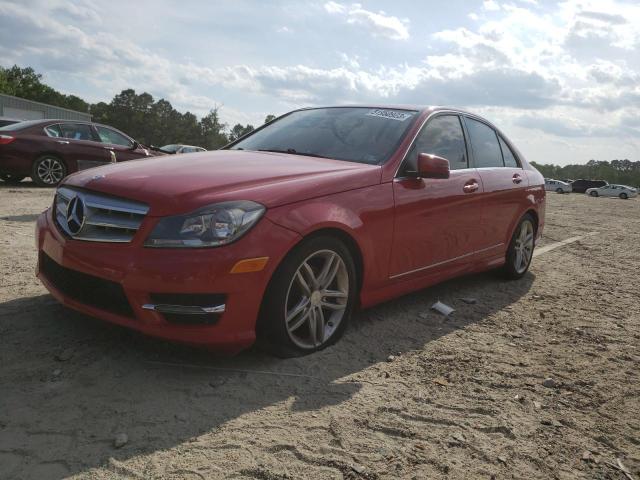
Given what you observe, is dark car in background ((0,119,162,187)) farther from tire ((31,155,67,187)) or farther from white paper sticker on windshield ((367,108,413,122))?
white paper sticker on windshield ((367,108,413,122))

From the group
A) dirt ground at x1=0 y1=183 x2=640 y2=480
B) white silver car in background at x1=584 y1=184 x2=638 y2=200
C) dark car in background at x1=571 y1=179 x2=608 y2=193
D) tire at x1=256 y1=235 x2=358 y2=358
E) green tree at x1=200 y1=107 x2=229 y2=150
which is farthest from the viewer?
green tree at x1=200 y1=107 x2=229 y2=150

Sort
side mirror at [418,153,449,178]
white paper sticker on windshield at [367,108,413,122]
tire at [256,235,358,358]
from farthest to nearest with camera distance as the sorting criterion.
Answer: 1. white paper sticker on windshield at [367,108,413,122]
2. side mirror at [418,153,449,178]
3. tire at [256,235,358,358]

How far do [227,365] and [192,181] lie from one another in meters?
1.02

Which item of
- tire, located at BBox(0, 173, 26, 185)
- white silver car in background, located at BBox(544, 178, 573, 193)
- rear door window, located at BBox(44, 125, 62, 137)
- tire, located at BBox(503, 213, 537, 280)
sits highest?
white silver car in background, located at BBox(544, 178, 573, 193)

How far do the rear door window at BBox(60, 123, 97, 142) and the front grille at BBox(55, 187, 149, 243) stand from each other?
9.10m

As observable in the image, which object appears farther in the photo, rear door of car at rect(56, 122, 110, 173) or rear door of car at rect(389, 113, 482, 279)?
rear door of car at rect(56, 122, 110, 173)

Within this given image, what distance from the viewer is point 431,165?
3.91 metres

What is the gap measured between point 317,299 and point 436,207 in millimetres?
1319

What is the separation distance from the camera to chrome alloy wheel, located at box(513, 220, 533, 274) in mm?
5793

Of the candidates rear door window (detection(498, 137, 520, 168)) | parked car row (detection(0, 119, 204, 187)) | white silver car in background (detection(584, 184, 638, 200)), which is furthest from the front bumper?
white silver car in background (detection(584, 184, 638, 200))

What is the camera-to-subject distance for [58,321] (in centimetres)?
364

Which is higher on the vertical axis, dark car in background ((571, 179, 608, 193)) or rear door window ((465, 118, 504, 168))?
dark car in background ((571, 179, 608, 193))

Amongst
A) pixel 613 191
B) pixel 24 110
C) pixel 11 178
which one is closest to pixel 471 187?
pixel 11 178

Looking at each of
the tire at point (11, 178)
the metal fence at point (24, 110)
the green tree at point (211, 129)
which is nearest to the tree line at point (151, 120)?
the green tree at point (211, 129)
